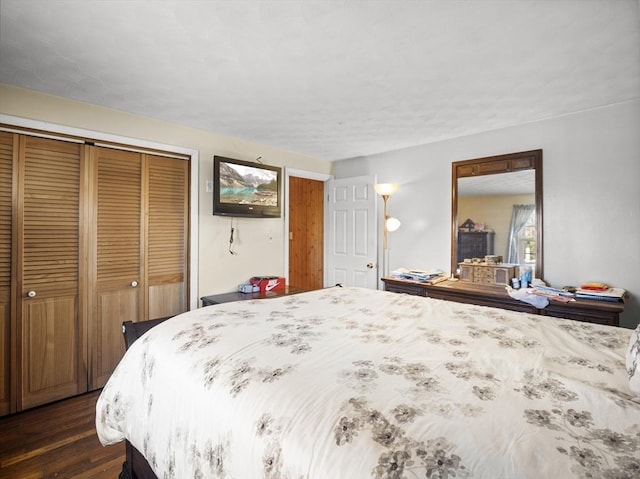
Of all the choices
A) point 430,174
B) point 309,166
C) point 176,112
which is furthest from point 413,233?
point 176,112

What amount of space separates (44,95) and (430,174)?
3554 mm

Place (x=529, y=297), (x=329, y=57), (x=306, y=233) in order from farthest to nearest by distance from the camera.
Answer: (x=306, y=233), (x=529, y=297), (x=329, y=57)

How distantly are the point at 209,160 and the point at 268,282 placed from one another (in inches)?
56.2

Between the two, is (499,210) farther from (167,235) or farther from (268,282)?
(167,235)

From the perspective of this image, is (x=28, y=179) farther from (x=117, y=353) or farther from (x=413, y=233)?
(x=413, y=233)

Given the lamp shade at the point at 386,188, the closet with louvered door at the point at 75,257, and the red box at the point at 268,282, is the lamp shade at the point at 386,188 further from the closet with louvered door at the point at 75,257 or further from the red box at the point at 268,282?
the closet with louvered door at the point at 75,257

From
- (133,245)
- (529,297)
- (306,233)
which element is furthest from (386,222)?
(133,245)

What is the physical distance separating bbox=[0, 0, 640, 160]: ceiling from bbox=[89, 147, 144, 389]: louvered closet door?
55cm

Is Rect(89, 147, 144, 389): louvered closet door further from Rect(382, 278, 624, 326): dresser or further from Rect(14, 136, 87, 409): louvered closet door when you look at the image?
Rect(382, 278, 624, 326): dresser

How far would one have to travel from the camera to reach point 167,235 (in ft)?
10.3

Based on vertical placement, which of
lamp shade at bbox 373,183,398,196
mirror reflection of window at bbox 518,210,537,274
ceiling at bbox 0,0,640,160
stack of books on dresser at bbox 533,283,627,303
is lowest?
stack of books on dresser at bbox 533,283,627,303

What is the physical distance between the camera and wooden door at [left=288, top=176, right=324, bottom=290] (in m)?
4.54

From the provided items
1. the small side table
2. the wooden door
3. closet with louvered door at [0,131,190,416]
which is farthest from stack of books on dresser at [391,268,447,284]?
closet with louvered door at [0,131,190,416]

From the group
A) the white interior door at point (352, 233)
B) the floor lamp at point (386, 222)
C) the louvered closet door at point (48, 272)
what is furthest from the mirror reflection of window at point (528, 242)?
the louvered closet door at point (48, 272)
